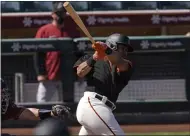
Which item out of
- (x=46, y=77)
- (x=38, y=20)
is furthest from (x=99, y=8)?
(x=46, y=77)

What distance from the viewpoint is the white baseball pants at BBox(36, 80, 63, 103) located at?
8.31m

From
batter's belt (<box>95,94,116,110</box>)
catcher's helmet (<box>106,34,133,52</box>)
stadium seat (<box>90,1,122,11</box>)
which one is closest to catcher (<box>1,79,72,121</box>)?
batter's belt (<box>95,94,116,110</box>)

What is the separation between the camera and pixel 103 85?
541 centimetres

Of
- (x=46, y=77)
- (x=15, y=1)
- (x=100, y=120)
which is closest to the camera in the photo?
(x=100, y=120)

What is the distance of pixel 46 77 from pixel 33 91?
0.28 m

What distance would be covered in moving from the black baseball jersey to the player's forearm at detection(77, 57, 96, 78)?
0.10 metres

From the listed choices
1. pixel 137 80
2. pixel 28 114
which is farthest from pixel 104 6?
pixel 28 114

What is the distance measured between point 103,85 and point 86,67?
0.26 meters

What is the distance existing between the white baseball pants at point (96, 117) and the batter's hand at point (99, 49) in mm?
434

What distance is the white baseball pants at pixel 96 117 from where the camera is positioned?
17.1 feet

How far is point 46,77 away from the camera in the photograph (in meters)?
8.32

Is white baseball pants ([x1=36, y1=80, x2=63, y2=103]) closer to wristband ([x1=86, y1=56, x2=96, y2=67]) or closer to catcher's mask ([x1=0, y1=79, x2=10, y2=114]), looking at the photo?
wristband ([x1=86, y1=56, x2=96, y2=67])

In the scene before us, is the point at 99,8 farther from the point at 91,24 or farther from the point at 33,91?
the point at 33,91

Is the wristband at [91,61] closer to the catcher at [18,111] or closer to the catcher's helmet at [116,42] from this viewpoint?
the catcher's helmet at [116,42]
